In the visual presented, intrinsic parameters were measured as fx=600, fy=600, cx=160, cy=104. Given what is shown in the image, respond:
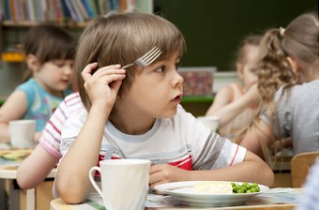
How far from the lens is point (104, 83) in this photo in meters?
1.23

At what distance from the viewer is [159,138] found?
1338 mm

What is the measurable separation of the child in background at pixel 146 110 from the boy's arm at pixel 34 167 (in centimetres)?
16

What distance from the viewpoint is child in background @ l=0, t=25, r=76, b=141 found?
9.71 feet

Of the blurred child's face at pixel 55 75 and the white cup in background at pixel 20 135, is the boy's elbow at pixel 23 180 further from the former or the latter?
the blurred child's face at pixel 55 75

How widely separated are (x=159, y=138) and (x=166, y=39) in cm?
22

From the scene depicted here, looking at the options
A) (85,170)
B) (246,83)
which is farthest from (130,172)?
(246,83)

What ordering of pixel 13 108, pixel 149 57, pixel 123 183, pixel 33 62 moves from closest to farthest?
pixel 123 183 → pixel 149 57 → pixel 13 108 → pixel 33 62

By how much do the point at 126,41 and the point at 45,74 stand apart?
1.82 metres

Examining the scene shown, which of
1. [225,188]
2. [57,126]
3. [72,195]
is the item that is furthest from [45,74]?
[225,188]

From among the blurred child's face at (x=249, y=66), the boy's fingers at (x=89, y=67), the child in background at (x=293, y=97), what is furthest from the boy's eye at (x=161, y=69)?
the blurred child's face at (x=249, y=66)

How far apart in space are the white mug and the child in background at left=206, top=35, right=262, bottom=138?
1636 millimetres

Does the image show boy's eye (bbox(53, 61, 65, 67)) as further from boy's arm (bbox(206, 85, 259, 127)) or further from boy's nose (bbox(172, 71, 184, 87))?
boy's nose (bbox(172, 71, 184, 87))

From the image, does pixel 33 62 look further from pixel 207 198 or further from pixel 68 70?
pixel 207 198

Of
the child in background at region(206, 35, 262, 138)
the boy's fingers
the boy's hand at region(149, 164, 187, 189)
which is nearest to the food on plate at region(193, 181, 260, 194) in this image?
the boy's hand at region(149, 164, 187, 189)
